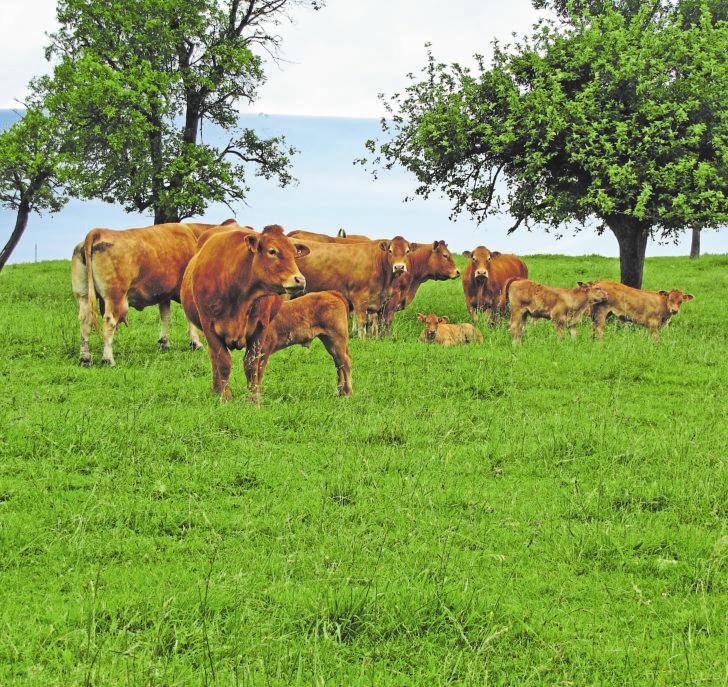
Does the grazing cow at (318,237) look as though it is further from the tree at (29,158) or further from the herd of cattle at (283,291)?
the tree at (29,158)

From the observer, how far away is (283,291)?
A: 10.9 metres

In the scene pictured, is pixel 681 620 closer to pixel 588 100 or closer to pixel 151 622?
pixel 151 622

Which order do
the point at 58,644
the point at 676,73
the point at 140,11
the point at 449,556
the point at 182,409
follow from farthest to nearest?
the point at 140,11
the point at 676,73
the point at 182,409
the point at 449,556
the point at 58,644

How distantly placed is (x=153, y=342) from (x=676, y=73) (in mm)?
18632

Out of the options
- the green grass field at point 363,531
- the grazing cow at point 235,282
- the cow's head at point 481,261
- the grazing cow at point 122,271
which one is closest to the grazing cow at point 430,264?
the cow's head at point 481,261

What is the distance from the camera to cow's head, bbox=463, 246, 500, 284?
68.5 feet

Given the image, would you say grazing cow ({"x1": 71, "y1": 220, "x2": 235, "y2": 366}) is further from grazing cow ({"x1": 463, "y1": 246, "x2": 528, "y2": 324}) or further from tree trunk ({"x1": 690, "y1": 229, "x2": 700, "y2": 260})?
tree trunk ({"x1": 690, "y1": 229, "x2": 700, "y2": 260})

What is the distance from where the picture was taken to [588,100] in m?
23.2

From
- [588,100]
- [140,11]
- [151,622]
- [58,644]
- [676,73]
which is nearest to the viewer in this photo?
[58,644]

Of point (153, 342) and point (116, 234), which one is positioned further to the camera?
point (153, 342)

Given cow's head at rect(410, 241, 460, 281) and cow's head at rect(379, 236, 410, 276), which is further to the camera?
cow's head at rect(410, 241, 460, 281)

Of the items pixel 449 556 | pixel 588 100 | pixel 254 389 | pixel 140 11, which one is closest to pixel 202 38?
pixel 140 11

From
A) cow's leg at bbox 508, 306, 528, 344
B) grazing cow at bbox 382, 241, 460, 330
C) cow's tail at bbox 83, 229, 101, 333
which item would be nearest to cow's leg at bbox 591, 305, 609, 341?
cow's leg at bbox 508, 306, 528, 344

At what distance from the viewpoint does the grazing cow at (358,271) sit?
58.8ft
